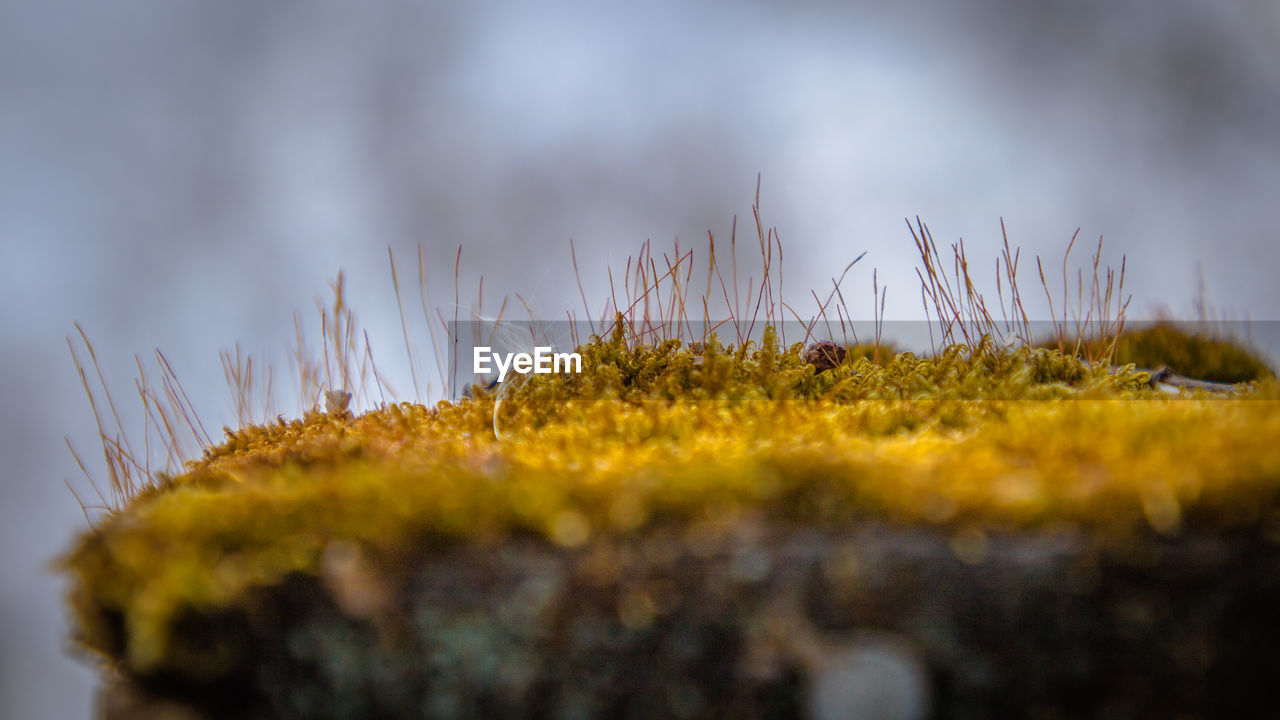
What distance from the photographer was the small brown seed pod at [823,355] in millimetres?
1761

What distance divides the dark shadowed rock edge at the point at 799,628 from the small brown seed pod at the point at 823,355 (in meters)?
1.16

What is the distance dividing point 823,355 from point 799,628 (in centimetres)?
126

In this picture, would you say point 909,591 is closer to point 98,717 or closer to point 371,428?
point 98,717

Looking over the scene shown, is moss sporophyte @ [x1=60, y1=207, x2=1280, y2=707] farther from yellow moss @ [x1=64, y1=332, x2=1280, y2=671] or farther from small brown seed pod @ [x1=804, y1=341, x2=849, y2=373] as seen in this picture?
small brown seed pod @ [x1=804, y1=341, x2=849, y2=373]

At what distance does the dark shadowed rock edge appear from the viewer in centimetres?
60

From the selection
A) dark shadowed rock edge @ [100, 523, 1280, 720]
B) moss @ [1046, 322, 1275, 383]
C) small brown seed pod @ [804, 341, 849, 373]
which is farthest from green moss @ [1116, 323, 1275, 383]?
dark shadowed rock edge @ [100, 523, 1280, 720]

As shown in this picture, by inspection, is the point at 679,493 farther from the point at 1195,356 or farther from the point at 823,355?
the point at 1195,356

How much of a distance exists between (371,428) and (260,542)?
83 cm

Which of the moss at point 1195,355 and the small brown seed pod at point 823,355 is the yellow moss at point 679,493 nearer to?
the small brown seed pod at point 823,355

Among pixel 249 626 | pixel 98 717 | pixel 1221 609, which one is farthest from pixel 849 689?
pixel 98 717

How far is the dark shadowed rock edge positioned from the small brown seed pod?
116cm

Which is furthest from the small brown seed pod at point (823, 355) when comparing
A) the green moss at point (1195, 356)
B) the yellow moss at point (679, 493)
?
the green moss at point (1195, 356)

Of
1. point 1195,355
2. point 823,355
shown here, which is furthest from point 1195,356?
point 823,355

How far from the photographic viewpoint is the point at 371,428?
1.45m
